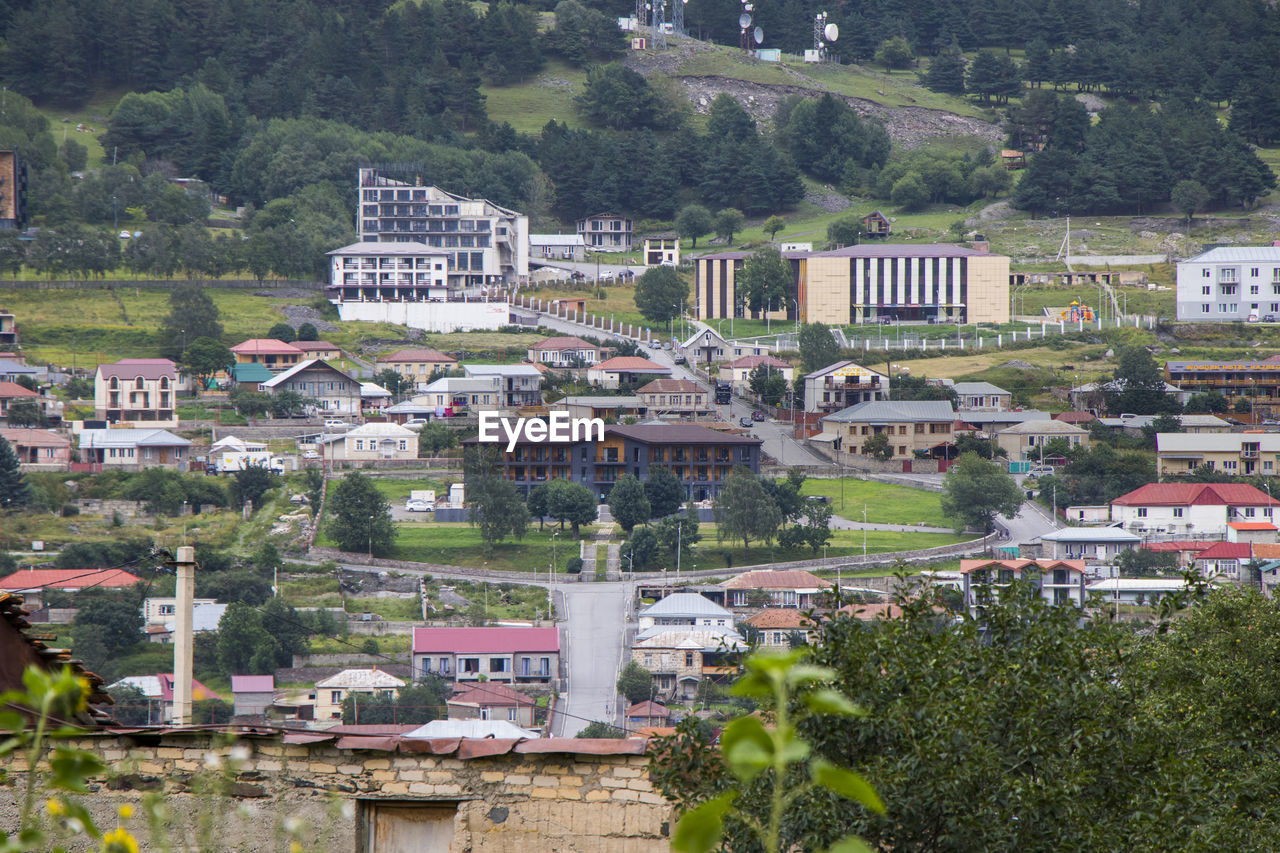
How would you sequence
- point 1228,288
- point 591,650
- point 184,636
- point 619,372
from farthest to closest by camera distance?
1. point 1228,288
2. point 619,372
3. point 591,650
4. point 184,636

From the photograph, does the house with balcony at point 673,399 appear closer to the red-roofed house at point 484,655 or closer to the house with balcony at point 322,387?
the house with balcony at point 322,387

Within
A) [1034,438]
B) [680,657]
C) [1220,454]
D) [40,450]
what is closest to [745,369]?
[1034,438]

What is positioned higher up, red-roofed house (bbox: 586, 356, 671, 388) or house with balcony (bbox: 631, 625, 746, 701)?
red-roofed house (bbox: 586, 356, 671, 388)

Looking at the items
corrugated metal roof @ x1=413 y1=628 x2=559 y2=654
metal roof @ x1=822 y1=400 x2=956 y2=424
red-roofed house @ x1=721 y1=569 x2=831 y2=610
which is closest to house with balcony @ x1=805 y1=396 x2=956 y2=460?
metal roof @ x1=822 y1=400 x2=956 y2=424

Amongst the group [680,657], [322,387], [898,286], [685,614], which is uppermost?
[898,286]

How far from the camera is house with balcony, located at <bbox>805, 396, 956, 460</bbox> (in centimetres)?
5184

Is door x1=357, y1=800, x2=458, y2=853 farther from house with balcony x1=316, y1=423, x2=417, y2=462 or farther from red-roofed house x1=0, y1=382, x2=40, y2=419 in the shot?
red-roofed house x1=0, y1=382, x2=40, y2=419

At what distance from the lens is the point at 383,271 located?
70500 millimetres

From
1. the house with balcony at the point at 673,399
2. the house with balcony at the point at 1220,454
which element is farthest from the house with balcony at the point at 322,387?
the house with balcony at the point at 1220,454

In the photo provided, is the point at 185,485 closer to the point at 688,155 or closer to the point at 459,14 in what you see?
the point at 688,155

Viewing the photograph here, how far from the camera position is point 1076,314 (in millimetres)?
65812

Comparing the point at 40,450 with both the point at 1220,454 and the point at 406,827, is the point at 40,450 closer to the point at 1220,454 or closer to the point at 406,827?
the point at 1220,454

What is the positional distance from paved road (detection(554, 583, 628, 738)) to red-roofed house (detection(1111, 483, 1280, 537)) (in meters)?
15.9

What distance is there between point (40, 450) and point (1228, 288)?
164 ft
